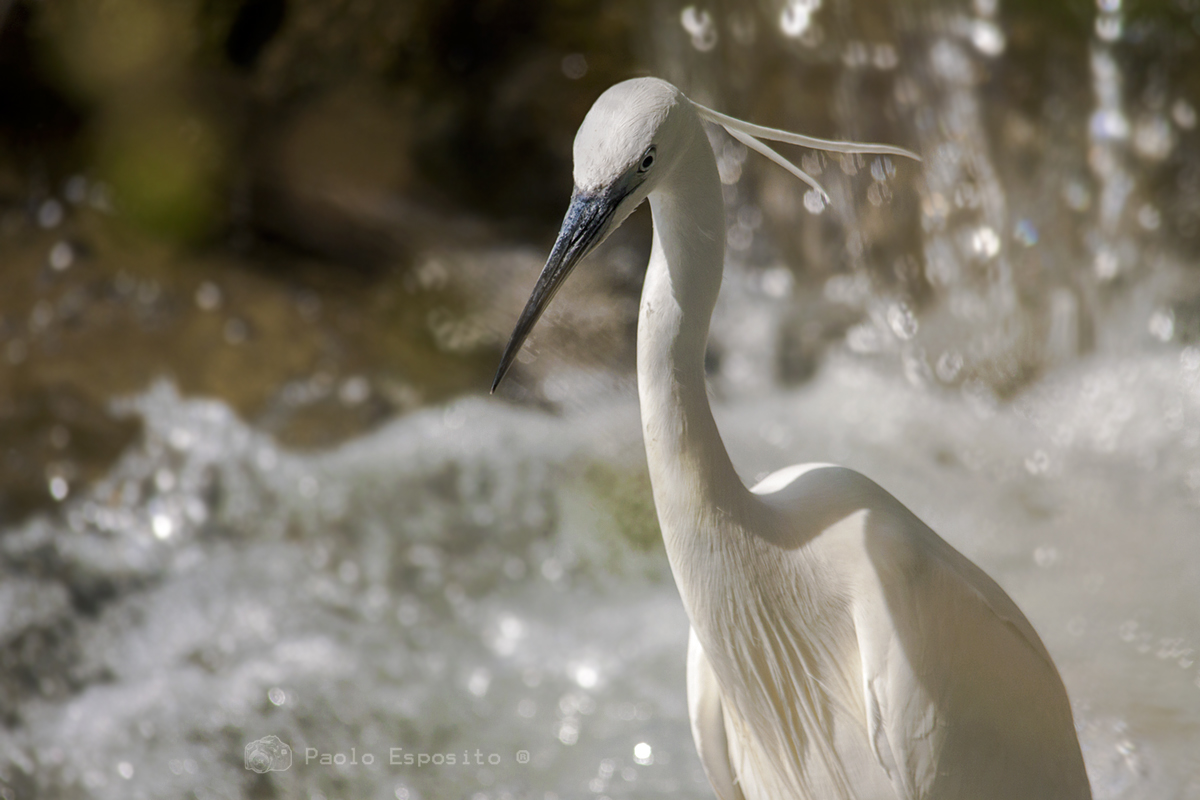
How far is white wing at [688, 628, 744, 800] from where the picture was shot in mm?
1250

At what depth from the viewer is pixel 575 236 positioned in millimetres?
888

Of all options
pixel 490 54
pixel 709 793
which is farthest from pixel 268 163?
pixel 709 793

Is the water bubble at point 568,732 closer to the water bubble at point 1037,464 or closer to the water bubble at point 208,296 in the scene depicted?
the water bubble at point 1037,464

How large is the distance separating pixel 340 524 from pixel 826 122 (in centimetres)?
175

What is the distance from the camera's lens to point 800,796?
1.22 meters

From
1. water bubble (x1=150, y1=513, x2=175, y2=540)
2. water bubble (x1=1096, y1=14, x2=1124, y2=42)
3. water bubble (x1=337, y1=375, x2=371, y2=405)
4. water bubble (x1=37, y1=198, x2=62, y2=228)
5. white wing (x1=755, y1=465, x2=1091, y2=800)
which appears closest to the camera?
white wing (x1=755, y1=465, x2=1091, y2=800)

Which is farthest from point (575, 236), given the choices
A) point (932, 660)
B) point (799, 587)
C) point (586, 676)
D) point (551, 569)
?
point (551, 569)

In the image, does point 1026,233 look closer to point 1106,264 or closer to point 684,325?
point 1106,264

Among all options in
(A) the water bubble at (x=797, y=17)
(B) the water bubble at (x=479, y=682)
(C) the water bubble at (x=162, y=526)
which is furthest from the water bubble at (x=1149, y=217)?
(C) the water bubble at (x=162, y=526)

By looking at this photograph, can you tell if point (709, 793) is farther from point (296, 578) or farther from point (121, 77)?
point (121, 77)

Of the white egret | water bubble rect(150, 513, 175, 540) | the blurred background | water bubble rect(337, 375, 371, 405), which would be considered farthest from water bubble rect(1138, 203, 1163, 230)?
water bubble rect(150, 513, 175, 540)

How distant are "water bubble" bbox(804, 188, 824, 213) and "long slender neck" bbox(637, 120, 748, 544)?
176cm

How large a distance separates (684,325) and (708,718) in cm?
59

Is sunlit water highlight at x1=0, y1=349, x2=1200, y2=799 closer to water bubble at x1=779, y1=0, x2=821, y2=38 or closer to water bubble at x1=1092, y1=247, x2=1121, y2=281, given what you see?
water bubble at x1=1092, y1=247, x2=1121, y2=281
